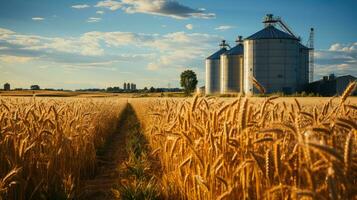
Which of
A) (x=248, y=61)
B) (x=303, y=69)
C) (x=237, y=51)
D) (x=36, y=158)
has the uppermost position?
(x=237, y=51)

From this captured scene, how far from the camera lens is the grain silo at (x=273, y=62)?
50781mm

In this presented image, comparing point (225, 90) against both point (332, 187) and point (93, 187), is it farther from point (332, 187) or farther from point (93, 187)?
point (332, 187)

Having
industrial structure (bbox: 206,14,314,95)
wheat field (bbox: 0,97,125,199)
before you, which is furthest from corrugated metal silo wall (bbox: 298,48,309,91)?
wheat field (bbox: 0,97,125,199)

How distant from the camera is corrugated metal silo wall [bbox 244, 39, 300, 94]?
50781 mm

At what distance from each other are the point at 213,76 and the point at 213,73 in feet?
1.87

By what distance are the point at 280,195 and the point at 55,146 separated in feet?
13.1

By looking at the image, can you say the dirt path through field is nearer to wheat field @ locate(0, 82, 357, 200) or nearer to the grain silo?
wheat field @ locate(0, 82, 357, 200)

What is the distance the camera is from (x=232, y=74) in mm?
60469

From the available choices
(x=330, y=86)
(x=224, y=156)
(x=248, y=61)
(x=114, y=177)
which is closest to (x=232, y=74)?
(x=248, y=61)

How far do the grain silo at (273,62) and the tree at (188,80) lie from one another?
144 feet

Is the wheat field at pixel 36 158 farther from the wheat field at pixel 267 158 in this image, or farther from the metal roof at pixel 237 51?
the metal roof at pixel 237 51

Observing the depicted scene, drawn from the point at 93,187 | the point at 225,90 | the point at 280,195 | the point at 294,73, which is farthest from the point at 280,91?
the point at 280,195

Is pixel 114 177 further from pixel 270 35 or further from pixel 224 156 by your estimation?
pixel 270 35

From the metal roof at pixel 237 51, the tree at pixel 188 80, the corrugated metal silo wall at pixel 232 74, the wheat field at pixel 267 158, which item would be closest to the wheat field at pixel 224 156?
the wheat field at pixel 267 158
